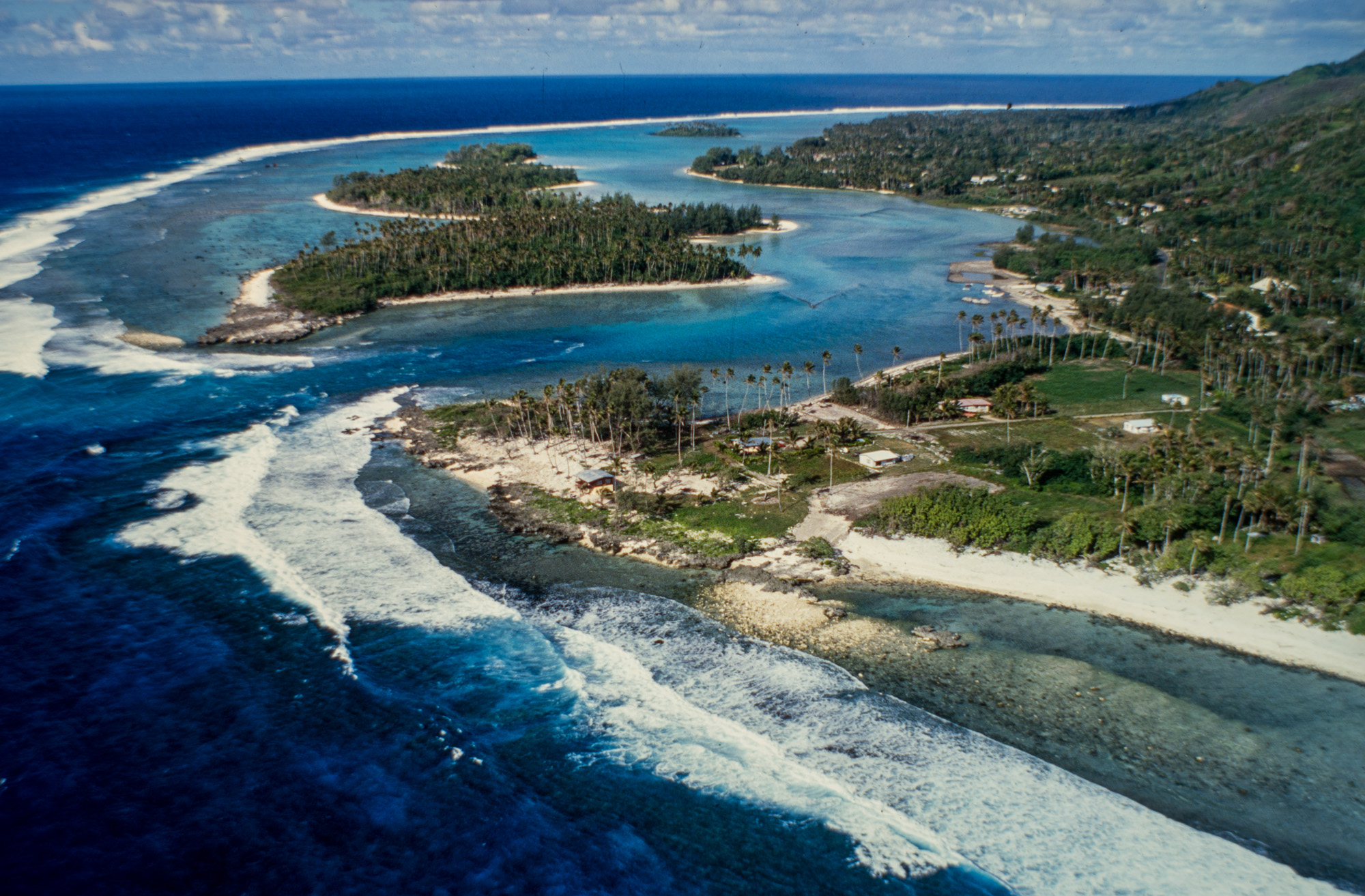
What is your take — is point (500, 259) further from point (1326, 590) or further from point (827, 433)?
point (1326, 590)

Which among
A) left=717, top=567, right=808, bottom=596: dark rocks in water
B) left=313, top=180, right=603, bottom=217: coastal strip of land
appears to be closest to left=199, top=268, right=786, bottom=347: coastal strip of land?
left=313, top=180, right=603, bottom=217: coastal strip of land

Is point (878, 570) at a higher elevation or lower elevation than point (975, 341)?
lower

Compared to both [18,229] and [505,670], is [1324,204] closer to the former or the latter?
[505,670]

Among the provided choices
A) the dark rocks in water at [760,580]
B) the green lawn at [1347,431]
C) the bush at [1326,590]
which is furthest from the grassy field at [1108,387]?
the dark rocks in water at [760,580]

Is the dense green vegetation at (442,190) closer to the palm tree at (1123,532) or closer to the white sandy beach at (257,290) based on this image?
the white sandy beach at (257,290)

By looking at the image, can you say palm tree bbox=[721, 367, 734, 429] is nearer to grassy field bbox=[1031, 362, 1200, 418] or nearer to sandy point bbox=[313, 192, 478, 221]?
grassy field bbox=[1031, 362, 1200, 418]

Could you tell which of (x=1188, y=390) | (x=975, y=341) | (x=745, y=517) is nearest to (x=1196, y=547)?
(x=745, y=517)
